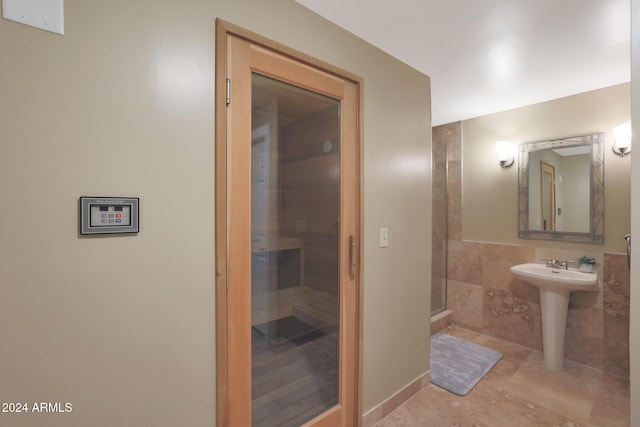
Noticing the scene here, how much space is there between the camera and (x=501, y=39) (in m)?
1.84

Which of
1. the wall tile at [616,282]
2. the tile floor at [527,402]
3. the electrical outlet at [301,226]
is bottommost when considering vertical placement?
the tile floor at [527,402]

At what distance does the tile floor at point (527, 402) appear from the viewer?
6.27 feet

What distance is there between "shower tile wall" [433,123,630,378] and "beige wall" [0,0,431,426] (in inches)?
123

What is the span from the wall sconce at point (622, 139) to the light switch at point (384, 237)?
7.31 ft

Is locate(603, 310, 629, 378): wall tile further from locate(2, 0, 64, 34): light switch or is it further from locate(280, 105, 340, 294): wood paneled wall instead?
locate(2, 0, 64, 34): light switch

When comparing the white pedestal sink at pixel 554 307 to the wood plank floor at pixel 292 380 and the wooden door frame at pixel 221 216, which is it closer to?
the wood plank floor at pixel 292 380

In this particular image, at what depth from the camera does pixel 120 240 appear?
1008mm

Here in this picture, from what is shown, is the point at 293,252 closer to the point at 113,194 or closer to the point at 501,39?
the point at 113,194

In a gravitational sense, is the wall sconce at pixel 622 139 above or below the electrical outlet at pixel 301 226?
above

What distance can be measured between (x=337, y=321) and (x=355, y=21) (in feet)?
5.91

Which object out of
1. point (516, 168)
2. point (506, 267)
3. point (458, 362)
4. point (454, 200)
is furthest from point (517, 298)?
point (516, 168)


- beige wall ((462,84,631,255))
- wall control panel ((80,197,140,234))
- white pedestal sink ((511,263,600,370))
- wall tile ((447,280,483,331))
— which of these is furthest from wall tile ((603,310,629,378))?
wall control panel ((80,197,140,234))

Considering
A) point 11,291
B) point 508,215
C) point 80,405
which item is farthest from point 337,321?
point 508,215

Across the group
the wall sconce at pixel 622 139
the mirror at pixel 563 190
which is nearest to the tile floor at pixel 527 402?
the mirror at pixel 563 190
